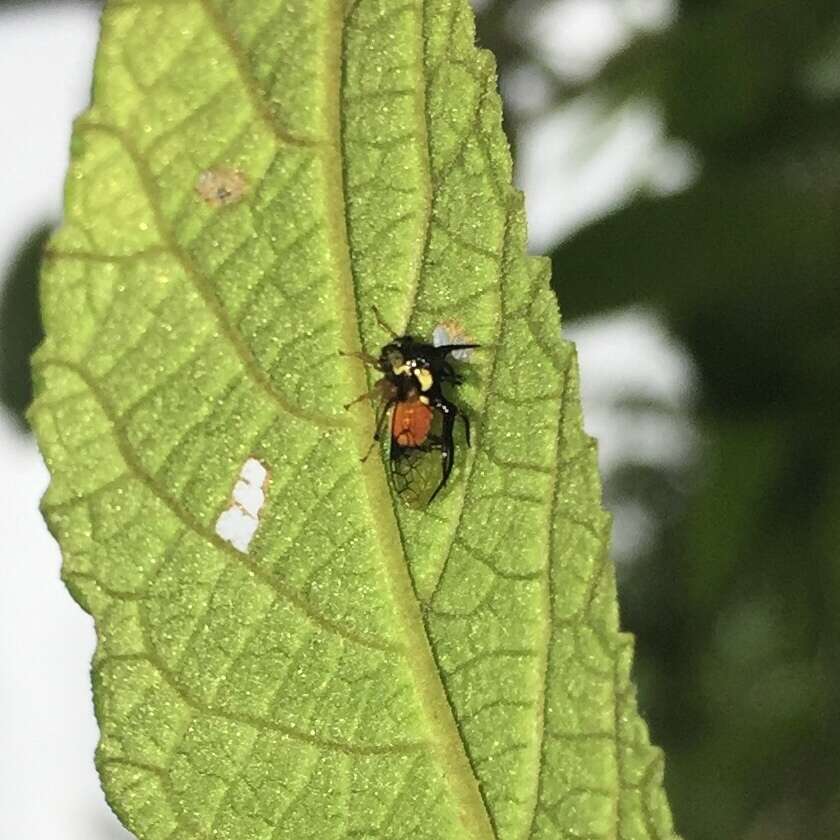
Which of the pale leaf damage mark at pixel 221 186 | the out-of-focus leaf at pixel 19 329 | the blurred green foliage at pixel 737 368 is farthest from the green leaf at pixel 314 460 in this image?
the out-of-focus leaf at pixel 19 329

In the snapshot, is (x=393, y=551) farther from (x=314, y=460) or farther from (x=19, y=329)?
(x=19, y=329)

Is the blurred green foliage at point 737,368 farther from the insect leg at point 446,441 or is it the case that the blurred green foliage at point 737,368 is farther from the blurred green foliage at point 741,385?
the insect leg at point 446,441

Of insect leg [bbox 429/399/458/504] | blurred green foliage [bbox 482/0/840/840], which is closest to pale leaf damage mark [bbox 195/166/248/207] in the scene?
insect leg [bbox 429/399/458/504]

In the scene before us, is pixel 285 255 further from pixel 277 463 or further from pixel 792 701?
pixel 792 701

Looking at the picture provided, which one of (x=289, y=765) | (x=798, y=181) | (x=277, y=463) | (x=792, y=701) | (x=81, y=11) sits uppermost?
(x=798, y=181)

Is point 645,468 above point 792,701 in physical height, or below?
above

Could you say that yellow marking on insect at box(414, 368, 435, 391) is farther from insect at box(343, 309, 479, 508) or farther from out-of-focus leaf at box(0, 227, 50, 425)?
out-of-focus leaf at box(0, 227, 50, 425)

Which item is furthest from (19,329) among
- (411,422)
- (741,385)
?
(741,385)

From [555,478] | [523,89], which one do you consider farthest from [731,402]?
[555,478]
